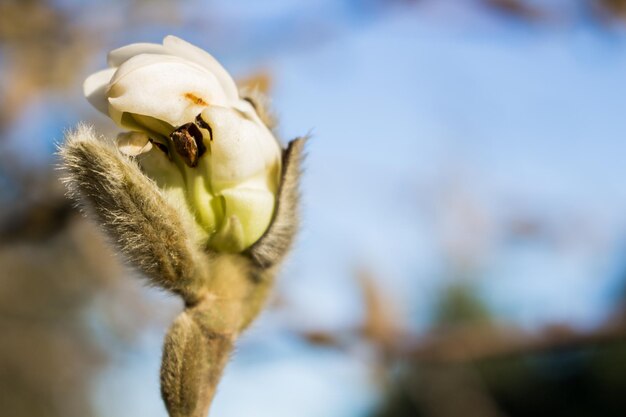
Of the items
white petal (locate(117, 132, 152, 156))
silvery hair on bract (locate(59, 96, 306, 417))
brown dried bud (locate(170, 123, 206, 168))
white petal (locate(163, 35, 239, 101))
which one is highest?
white petal (locate(163, 35, 239, 101))

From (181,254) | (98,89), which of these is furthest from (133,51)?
(181,254)

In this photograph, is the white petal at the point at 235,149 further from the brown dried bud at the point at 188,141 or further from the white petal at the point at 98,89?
the white petal at the point at 98,89

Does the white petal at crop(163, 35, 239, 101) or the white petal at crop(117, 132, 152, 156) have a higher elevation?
the white petal at crop(163, 35, 239, 101)

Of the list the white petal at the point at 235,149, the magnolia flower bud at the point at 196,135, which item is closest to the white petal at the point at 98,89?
the magnolia flower bud at the point at 196,135

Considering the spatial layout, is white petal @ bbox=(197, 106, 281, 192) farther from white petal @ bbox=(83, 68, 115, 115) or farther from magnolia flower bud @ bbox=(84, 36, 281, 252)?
white petal @ bbox=(83, 68, 115, 115)

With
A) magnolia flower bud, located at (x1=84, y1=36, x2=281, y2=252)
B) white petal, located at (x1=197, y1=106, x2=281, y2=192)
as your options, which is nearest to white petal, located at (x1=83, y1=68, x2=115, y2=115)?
magnolia flower bud, located at (x1=84, y1=36, x2=281, y2=252)

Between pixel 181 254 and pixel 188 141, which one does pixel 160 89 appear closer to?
pixel 188 141
